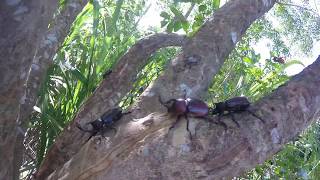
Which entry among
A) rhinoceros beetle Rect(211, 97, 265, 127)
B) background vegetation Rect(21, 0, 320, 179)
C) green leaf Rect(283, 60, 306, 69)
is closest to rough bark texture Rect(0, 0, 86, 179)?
rhinoceros beetle Rect(211, 97, 265, 127)

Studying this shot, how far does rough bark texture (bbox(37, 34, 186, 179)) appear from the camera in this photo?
5.84ft

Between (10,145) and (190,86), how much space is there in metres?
0.60

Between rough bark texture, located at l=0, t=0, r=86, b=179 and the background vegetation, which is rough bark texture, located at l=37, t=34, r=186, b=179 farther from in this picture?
rough bark texture, located at l=0, t=0, r=86, b=179

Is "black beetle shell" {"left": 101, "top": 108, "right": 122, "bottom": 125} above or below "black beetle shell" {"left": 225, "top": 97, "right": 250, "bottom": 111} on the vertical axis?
above

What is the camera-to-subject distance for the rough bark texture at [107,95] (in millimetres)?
1781

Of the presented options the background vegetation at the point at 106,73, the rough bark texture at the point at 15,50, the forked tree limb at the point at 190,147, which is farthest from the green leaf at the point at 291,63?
the rough bark texture at the point at 15,50

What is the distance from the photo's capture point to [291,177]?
2494 millimetres

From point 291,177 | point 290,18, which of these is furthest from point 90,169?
point 290,18

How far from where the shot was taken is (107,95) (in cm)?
207

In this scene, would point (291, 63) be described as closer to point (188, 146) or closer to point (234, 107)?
point (234, 107)

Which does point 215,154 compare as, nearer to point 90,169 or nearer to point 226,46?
point 90,169

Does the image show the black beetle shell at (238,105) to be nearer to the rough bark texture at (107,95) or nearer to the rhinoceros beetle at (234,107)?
the rhinoceros beetle at (234,107)

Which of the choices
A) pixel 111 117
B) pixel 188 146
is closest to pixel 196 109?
pixel 188 146

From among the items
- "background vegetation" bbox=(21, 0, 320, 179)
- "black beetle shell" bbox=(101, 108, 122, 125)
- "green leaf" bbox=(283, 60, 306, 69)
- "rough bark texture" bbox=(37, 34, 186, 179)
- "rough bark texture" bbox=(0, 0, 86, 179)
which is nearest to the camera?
"rough bark texture" bbox=(0, 0, 86, 179)
